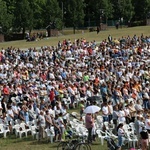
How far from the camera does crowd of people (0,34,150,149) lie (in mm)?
21938

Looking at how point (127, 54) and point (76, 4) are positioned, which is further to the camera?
point (76, 4)

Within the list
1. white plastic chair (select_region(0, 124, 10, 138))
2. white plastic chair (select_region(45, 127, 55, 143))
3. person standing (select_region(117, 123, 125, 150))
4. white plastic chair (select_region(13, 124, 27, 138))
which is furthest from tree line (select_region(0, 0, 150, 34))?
person standing (select_region(117, 123, 125, 150))

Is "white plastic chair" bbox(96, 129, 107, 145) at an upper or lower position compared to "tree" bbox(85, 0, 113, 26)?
lower

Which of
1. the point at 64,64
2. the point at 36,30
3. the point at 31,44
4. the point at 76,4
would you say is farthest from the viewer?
the point at 36,30

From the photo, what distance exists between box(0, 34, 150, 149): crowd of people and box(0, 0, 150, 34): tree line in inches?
1241

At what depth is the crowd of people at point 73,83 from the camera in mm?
21938

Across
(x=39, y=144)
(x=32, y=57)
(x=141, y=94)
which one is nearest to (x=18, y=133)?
(x=39, y=144)

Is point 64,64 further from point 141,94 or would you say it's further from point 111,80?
point 141,94

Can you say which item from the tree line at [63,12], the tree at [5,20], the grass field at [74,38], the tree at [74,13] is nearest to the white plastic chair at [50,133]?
the grass field at [74,38]

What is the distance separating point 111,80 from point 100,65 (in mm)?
4110

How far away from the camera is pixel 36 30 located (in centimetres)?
8488

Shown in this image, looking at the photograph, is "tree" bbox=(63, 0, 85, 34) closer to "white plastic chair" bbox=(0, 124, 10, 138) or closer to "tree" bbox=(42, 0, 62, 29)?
"tree" bbox=(42, 0, 62, 29)

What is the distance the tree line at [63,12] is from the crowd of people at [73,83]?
31.5 m

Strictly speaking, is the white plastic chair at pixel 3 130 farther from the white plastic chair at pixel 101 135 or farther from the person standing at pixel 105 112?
the white plastic chair at pixel 101 135
